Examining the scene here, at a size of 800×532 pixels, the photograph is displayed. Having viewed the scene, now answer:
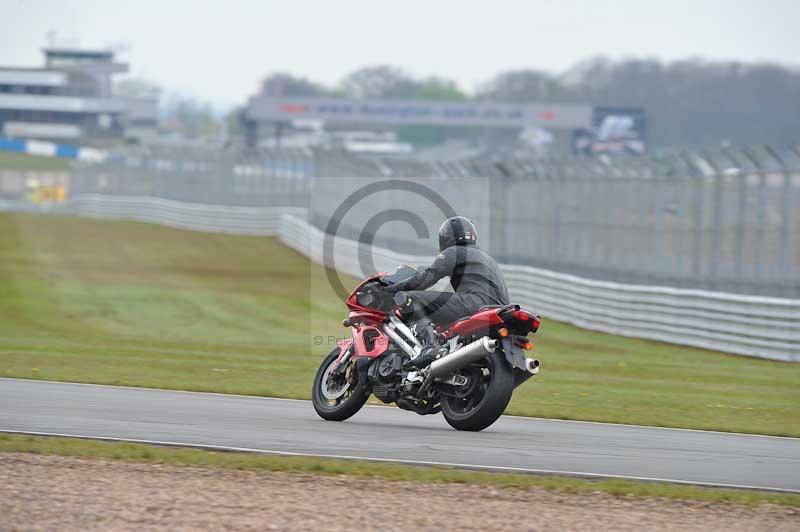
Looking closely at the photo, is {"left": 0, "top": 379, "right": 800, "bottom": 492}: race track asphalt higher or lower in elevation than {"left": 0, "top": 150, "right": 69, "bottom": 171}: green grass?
lower

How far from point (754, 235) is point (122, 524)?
610 inches

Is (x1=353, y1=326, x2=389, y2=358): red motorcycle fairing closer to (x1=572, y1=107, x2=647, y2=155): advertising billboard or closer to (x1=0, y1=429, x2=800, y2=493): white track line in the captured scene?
(x1=0, y1=429, x2=800, y2=493): white track line

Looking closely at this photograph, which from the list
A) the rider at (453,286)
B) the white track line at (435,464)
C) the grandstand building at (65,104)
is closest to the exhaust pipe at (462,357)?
the rider at (453,286)

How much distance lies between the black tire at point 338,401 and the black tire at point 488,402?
2.42 feet

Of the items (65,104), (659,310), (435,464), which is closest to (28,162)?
(65,104)

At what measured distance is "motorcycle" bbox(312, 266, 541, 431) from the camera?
10000 millimetres

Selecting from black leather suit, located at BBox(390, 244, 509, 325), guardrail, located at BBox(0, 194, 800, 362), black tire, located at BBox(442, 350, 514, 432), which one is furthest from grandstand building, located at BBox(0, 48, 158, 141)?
black tire, located at BBox(442, 350, 514, 432)

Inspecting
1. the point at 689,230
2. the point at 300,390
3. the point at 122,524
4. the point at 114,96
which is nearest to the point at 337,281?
the point at 689,230

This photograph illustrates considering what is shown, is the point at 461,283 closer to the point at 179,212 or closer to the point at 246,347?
the point at 246,347

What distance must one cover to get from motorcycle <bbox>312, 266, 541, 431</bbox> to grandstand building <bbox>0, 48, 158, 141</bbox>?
2277 inches

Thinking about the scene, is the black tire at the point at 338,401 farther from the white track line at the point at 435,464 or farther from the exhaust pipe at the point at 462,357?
the white track line at the point at 435,464

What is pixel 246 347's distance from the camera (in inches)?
765

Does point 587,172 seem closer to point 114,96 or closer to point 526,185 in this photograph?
point 526,185

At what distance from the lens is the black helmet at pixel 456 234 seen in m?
10.8
